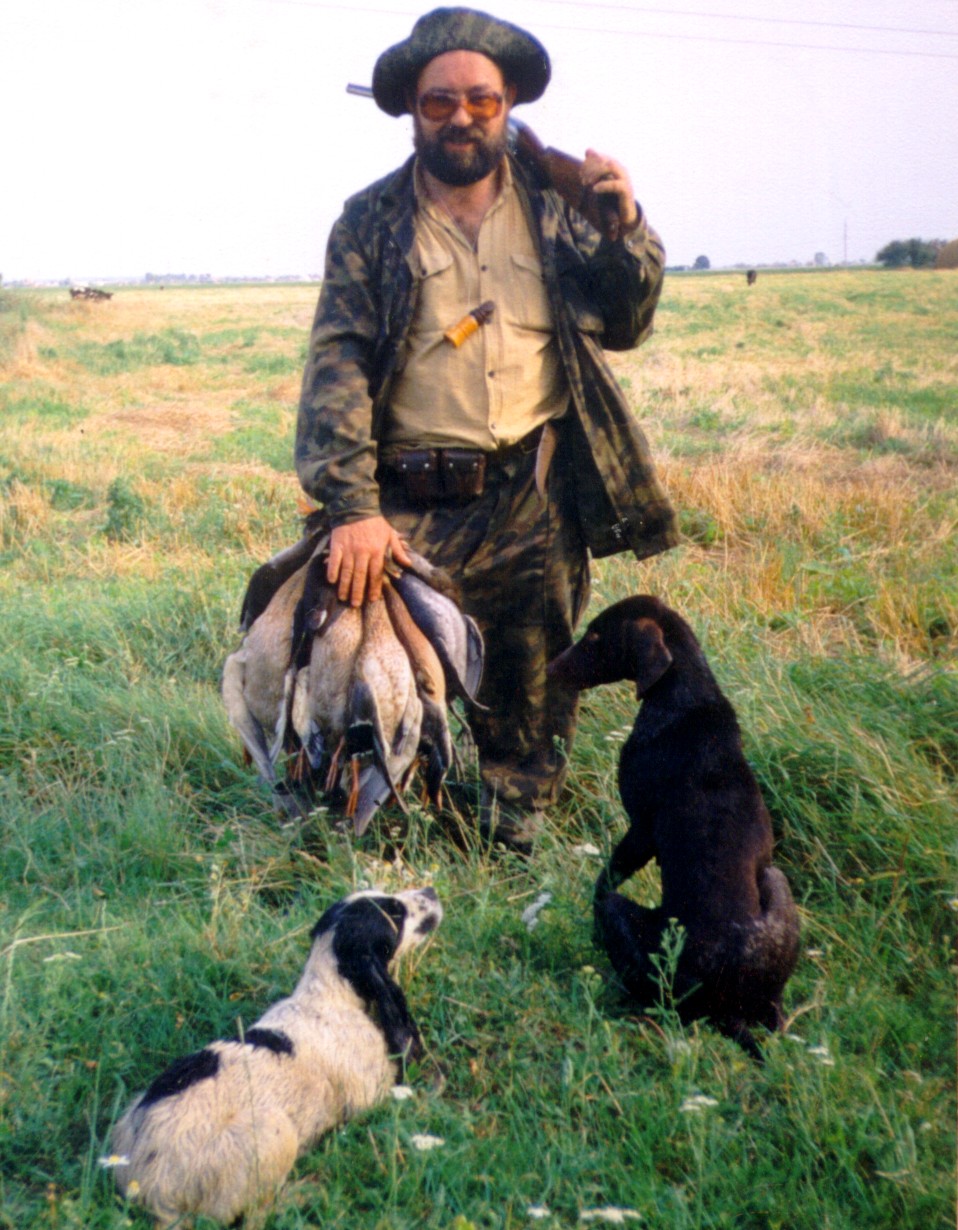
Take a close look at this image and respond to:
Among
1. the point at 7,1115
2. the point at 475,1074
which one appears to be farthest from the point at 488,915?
the point at 7,1115

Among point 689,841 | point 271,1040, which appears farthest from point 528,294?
point 271,1040

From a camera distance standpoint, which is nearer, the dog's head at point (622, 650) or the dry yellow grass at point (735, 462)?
the dog's head at point (622, 650)

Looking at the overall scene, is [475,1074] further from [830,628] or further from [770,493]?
[770,493]

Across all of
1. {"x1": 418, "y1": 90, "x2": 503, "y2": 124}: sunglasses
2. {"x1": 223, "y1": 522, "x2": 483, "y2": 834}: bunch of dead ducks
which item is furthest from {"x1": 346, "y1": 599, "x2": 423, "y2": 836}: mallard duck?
{"x1": 418, "y1": 90, "x2": 503, "y2": 124}: sunglasses

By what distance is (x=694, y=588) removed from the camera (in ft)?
19.9

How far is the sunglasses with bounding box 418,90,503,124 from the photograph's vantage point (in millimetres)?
3621

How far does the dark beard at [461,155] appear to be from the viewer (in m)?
→ 3.69

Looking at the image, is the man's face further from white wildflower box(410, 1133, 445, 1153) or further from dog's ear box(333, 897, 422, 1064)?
white wildflower box(410, 1133, 445, 1153)

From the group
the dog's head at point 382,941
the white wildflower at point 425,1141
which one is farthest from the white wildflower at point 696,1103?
the dog's head at point 382,941

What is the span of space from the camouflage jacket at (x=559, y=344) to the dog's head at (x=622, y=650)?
0.78m

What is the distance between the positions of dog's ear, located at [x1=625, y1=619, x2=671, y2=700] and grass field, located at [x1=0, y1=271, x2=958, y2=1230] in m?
0.75

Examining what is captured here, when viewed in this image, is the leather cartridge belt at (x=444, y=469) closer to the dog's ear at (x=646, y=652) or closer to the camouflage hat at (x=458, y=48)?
the dog's ear at (x=646, y=652)

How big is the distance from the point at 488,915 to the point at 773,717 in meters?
1.41

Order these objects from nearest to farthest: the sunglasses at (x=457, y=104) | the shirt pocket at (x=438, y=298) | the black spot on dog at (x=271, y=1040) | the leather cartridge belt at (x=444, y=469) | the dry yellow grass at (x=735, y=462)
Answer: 1. the black spot on dog at (x=271, y=1040)
2. the sunglasses at (x=457, y=104)
3. the shirt pocket at (x=438, y=298)
4. the leather cartridge belt at (x=444, y=469)
5. the dry yellow grass at (x=735, y=462)
